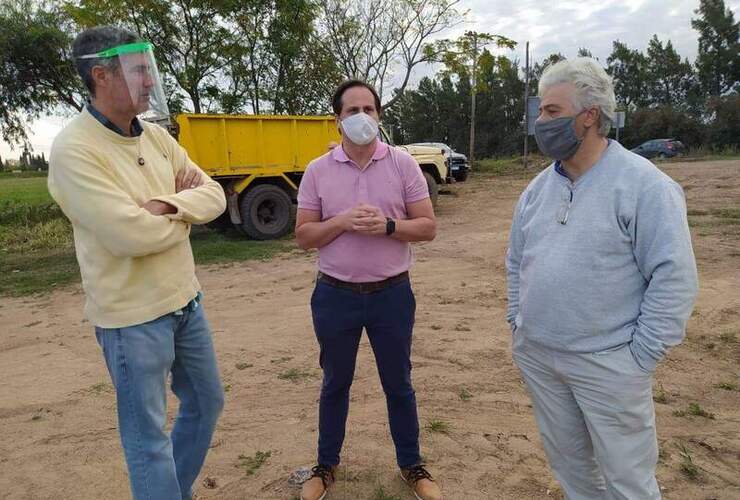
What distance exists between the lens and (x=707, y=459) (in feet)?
9.05

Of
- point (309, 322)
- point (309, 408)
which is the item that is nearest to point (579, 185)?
point (309, 408)

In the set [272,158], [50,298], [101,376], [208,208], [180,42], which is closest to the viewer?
[208,208]

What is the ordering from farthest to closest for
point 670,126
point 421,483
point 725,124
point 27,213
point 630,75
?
point 630,75 < point 670,126 < point 725,124 < point 27,213 < point 421,483

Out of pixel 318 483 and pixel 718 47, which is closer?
pixel 318 483

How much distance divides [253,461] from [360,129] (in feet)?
6.05

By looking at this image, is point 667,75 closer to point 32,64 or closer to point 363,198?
point 32,64

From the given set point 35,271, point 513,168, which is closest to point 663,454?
point 35,271

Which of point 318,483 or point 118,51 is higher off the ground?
point 118,51

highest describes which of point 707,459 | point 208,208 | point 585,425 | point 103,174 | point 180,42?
point 180,42

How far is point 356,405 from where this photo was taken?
3.50 metres

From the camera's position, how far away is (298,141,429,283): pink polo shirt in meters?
2.34

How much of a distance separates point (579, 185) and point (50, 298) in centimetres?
689

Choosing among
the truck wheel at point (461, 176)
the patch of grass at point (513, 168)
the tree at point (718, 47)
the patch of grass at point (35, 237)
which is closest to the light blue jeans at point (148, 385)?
the patch of grass at point (35, 237)

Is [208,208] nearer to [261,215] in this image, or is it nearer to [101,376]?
[101,376]
